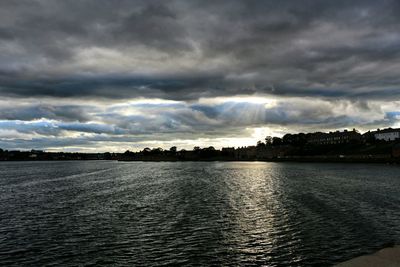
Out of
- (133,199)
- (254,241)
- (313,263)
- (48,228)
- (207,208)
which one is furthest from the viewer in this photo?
(133,199)

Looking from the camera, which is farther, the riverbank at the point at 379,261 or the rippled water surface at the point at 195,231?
the rippled water surface at the point at 195,231

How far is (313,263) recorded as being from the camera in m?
25.9

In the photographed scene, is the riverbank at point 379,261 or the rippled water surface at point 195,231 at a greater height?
the riverbank at point 379,261

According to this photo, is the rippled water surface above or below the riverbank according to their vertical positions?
below

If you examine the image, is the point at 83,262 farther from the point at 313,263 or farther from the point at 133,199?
the point at 133,199

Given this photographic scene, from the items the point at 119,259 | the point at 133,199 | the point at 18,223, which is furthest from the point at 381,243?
the point at 133,199

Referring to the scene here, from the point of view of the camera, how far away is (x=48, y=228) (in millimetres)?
38312

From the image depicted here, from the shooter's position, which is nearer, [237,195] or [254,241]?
[254,241]

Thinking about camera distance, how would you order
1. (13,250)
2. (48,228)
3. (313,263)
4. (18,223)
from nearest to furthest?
(313,263) < (13,250) < (48,228) < (18,223)

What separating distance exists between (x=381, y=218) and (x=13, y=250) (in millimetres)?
36700

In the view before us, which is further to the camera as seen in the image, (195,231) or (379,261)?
(195,231)

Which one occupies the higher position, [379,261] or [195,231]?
[379,261]

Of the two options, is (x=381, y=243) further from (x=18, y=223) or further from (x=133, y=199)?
(x=133, y=199)

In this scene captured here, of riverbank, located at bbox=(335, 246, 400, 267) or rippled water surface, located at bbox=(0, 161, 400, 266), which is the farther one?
rippled water surface, located at bbox=(0, 161, 400, 266)
